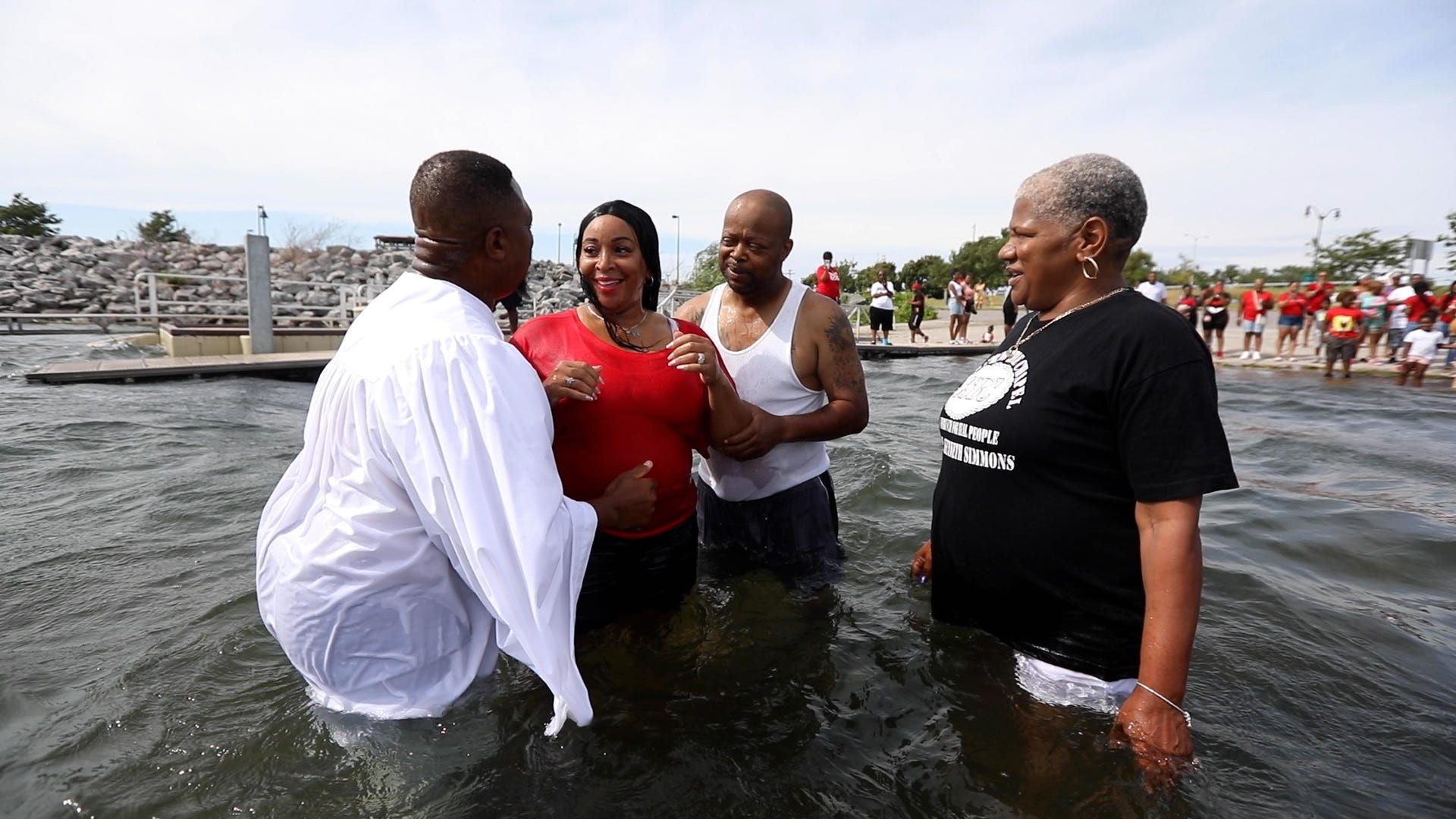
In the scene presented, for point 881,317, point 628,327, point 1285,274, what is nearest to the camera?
point 628,327

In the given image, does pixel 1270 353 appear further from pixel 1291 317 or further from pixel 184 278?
pixel 184 278

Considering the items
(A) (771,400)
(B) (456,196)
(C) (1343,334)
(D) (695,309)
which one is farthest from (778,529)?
(C) (1343,334)

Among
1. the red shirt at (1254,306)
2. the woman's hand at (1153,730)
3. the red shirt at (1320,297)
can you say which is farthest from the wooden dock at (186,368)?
the red shirt at (1320,297)

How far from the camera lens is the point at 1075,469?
2.11 metres

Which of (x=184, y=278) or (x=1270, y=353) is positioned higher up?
(x=184, y=278)

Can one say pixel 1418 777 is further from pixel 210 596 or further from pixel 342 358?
pixel 210 596

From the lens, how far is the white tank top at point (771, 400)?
3.21 m

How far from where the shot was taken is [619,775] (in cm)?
247

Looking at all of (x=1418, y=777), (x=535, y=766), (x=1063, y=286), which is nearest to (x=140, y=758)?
(x=535, y=766)

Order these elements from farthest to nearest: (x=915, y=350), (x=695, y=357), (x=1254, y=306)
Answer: (x=915, y=350)
(x=1254, y=306)
(x=695, y=357)

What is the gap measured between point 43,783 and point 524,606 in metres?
1.95

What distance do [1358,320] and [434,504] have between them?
1848 centimetres

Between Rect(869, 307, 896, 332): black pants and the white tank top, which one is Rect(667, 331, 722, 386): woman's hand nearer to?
the white tank top

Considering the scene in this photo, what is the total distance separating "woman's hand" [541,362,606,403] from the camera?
2.23 m
